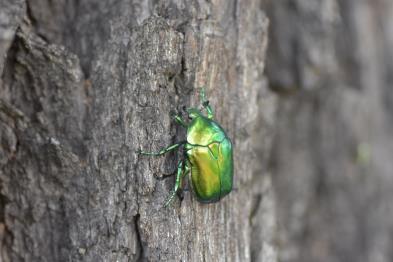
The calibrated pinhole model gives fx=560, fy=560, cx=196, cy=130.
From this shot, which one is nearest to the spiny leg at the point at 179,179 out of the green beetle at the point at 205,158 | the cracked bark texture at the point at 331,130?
the green beetle at the point at 205,158

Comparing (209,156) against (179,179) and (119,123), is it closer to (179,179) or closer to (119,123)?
(179,179)

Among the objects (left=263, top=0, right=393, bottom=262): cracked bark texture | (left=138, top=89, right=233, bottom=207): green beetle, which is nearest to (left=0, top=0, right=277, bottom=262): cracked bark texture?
(left=138, top=89, right=233, bottom=207): green beetle

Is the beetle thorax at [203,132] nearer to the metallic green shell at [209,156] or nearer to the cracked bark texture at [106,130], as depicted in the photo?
the metallic green shell at [209,156]

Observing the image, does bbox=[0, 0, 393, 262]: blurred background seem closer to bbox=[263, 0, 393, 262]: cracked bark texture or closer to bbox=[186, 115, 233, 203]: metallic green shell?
bbox=[186, 115, 233, 203]: metallic green shell

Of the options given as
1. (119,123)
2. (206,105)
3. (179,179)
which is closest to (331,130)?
(206,105)

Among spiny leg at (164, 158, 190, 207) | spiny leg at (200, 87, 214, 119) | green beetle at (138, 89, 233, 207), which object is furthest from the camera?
spiny leg at (200, 87, 214, 119)

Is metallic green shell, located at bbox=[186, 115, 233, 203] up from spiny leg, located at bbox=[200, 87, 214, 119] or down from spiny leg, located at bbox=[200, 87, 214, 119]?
down

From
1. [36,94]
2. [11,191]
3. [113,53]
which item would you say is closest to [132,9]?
[113,53]
